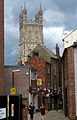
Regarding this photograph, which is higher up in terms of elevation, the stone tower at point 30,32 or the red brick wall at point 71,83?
the stone tower at point 30,32

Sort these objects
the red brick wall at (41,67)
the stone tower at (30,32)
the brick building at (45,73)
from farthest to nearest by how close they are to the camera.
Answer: the stone tower at (30,32), the red brick wall at (41,67), the brick building at (45,73)

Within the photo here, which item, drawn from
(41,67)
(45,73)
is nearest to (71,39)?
(41,67)

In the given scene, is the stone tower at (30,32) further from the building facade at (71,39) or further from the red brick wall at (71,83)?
the red brick wall at (71,83)

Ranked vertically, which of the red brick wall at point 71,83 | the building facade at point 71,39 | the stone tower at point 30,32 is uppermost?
the stone tower at point 30,32

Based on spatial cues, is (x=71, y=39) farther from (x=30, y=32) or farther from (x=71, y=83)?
(x=30, y=32)

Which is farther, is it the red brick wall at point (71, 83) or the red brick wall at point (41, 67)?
the red brick wall at point (41, 67)

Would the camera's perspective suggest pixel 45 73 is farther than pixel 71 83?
Yes

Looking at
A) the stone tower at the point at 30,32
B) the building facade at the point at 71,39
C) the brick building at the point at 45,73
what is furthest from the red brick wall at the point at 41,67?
the stone tower at the point at 30,32

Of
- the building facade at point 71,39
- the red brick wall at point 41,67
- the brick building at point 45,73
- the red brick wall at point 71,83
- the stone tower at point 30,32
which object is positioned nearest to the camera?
the red brick wall at point 71,83

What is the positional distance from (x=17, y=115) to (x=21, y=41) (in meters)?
171

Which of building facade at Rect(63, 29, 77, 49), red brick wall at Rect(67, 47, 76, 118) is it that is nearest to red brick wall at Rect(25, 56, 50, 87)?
building facade at Rect(63, 29, 77, 49)

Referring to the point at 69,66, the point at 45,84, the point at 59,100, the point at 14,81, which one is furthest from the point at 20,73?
the point at 59,100

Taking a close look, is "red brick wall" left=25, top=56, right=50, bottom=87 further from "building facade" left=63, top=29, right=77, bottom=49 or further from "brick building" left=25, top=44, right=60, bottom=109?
"building facade" left=63, top=29, right=77, bottom=49

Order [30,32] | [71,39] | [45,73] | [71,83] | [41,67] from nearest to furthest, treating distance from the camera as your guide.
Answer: [71,83], [71,39], [41,67], [45,73], [30,32]
